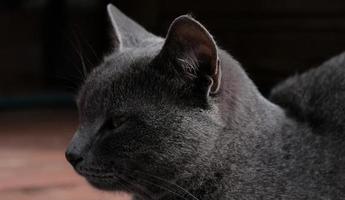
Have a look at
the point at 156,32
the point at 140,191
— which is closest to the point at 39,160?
the point at 140,191

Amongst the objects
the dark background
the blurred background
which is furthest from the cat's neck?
the dark background

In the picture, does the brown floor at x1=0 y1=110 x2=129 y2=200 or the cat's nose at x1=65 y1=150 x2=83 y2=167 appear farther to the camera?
the brown floor at x1=0 y1=110 x2=129 y2=200

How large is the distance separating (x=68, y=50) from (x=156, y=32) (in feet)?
2.70

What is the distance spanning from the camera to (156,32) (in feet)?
13.3

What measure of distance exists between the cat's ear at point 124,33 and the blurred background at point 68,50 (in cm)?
60

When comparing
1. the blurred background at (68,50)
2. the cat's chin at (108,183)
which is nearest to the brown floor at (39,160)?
the blurred background at (68,50)

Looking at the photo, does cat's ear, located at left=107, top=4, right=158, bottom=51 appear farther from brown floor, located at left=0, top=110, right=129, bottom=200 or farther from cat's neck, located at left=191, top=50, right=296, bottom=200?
brown floor, located at left=0, top=110, right=129, bottom=200

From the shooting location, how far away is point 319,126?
1612 millimetres

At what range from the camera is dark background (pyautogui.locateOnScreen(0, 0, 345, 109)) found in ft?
11.5

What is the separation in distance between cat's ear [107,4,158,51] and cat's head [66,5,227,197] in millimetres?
203

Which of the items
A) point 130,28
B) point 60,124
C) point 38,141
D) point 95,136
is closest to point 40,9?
point 60,124

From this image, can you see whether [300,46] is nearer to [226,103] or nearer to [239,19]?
[239,19]

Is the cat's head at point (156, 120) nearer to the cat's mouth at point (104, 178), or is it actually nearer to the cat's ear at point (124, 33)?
the cat's mouth at point (104, 178)

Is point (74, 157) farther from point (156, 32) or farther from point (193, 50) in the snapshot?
point (156, 32)
